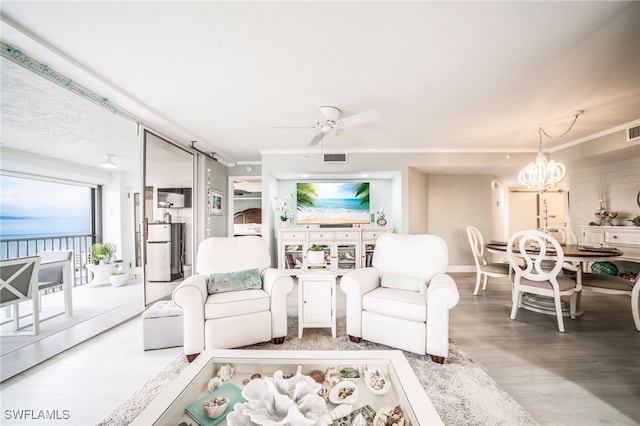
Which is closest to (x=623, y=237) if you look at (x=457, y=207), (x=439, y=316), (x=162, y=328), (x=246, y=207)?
(x=457, y=207)

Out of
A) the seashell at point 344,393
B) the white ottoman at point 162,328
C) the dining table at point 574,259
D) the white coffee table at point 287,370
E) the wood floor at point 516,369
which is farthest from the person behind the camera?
the dining table at point 574,259

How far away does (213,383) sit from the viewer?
4.06 ft

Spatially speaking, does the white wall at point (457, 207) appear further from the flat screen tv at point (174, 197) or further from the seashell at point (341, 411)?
the flat screen tv at point (174, 197)

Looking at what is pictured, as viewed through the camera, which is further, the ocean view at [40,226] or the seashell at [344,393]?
the ocean view at [40,226]

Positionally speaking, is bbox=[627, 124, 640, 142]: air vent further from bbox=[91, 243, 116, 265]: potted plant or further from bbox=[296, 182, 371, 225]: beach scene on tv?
bbox=[91, 243, 116, 265]: potted plant

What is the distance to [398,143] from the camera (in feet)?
13.6

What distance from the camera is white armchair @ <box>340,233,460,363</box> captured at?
1893 mm

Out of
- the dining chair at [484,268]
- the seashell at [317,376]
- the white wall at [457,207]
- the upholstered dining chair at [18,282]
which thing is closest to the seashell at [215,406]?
the seashell at [317,376]

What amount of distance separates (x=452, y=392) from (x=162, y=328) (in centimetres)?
228

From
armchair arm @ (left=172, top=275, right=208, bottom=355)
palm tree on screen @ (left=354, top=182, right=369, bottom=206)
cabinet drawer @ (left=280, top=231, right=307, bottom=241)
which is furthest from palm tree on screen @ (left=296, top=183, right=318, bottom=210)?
armchair arm @ (left=172, top=275, right=208, bottom=355)

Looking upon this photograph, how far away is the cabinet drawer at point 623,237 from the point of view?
3.57 m

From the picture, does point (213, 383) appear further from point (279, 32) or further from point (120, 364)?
point (279, 32)

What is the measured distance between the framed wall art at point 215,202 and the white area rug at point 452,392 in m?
3.30

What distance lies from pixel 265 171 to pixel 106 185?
12.5 feet
